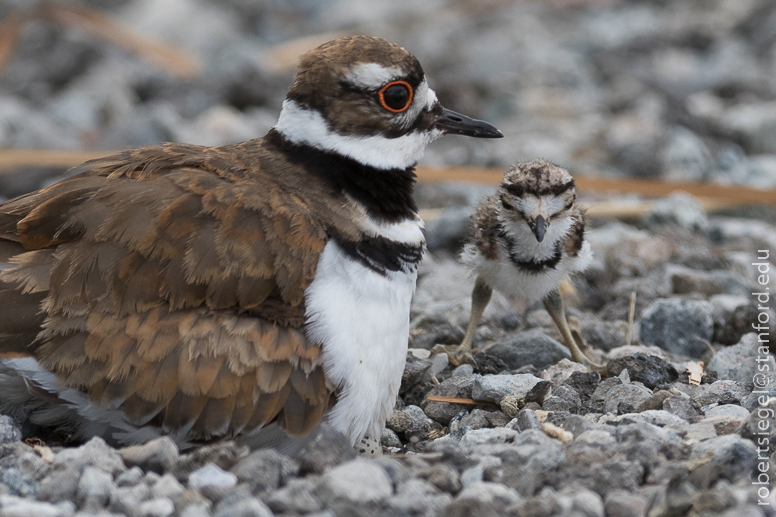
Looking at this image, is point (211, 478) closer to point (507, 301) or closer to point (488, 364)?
point (488, 364)

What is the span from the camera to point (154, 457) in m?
2.99

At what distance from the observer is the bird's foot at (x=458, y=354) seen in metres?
4.42

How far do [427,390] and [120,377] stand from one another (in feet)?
5.04

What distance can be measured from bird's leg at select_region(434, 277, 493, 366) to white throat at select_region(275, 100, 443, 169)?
3.64 feet

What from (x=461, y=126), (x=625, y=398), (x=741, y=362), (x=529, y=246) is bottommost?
(x=625, y=398)

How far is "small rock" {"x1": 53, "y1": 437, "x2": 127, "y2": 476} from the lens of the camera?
116 inches

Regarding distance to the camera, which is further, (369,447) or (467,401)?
(467,401)

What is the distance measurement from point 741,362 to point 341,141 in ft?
7.17

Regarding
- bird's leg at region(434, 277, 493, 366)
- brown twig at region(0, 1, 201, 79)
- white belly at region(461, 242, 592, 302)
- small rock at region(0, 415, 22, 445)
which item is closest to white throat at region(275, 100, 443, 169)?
white belly at region(461, 242, 592, 302)

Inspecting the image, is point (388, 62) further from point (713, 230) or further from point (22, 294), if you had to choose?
point (713, 230)

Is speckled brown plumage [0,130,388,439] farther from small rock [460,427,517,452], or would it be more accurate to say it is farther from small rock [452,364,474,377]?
small rock [452,364,474,377]

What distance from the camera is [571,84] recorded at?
10.7 meters

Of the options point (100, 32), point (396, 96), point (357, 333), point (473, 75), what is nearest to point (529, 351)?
point (357, 333)

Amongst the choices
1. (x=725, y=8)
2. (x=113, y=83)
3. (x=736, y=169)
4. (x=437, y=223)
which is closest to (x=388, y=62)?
(x=437, y=223)
